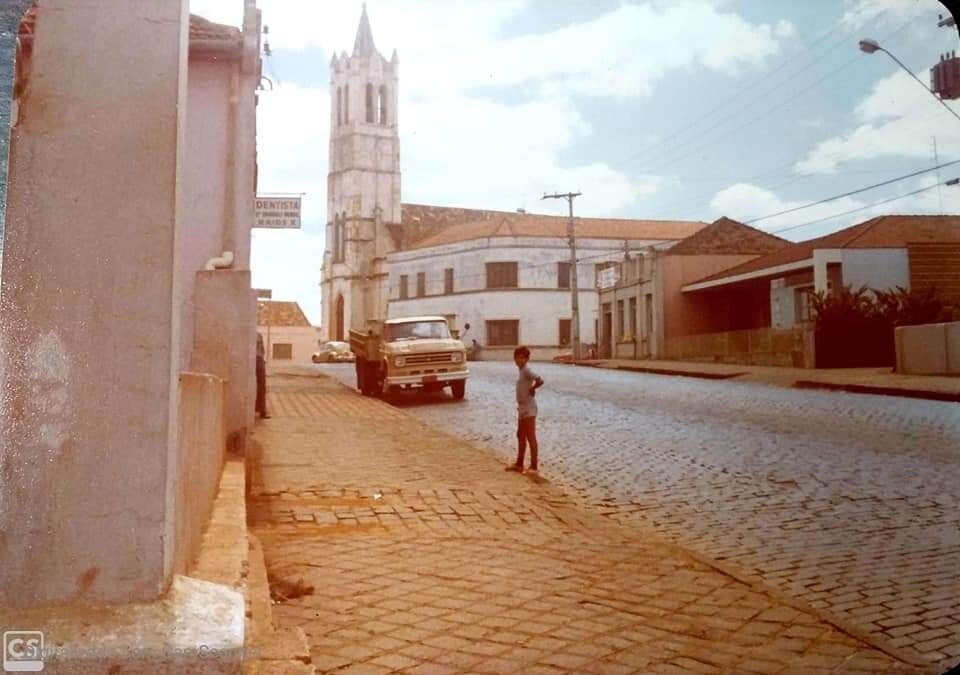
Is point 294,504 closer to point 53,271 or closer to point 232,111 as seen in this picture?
point 53,271

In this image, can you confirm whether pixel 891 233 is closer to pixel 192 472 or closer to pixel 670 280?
pixel 670 280

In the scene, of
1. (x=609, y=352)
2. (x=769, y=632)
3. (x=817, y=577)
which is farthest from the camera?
(x=609, y=352)

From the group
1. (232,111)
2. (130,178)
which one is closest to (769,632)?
(130,178)

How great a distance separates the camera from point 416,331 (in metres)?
18.6

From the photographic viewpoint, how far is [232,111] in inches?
398

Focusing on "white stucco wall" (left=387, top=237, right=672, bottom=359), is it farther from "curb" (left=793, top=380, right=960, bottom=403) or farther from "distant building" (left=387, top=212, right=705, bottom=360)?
"curb" (left=793, top=380, right=960, bottom=403)

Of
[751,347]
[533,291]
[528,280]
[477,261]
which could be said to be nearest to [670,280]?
[751,347]

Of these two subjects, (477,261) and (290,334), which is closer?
(290,334)

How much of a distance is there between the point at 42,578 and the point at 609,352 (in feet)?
131

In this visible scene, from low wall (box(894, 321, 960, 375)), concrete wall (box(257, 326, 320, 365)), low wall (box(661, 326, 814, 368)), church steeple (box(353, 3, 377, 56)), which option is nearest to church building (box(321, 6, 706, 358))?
concrete wall (box(257, 326, 320, 365))

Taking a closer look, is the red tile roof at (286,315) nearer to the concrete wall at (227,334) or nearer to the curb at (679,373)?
the curb at (679,373)

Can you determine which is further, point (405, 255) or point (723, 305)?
point (405, 255)

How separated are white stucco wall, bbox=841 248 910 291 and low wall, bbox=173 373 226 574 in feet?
71.5
